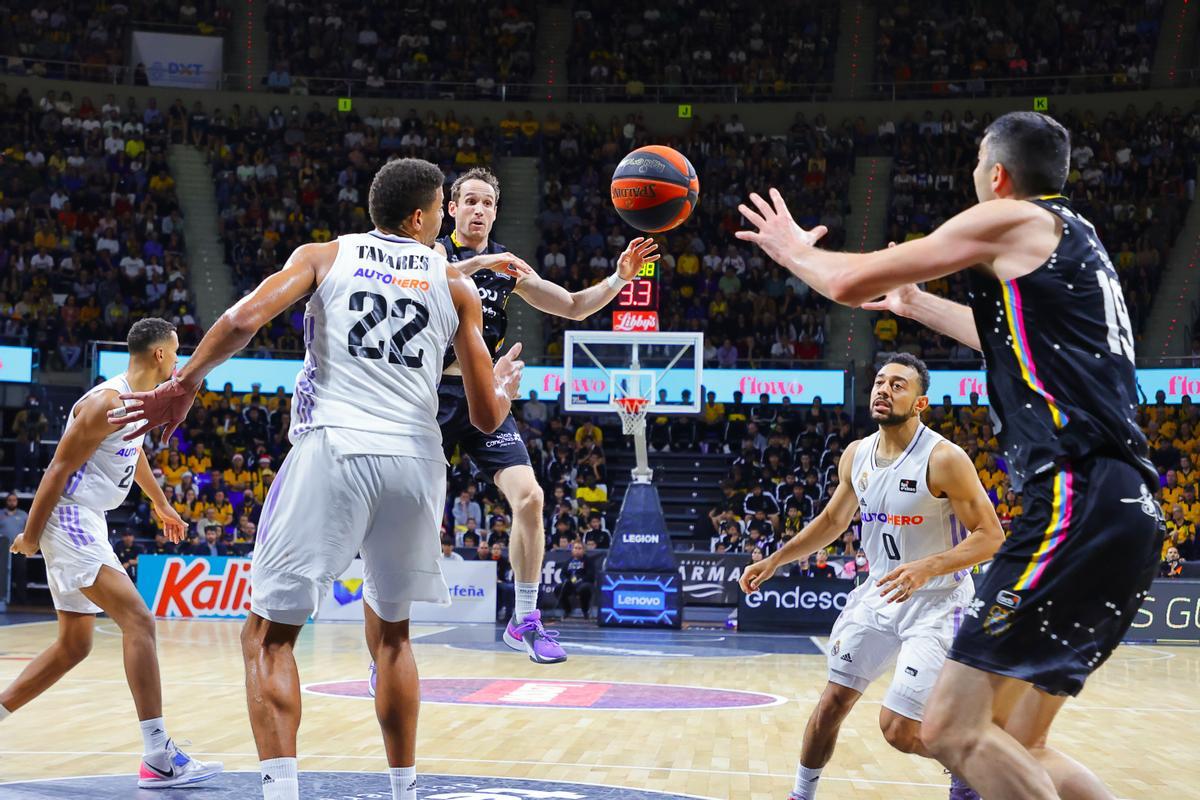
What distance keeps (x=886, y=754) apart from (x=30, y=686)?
4.98 m

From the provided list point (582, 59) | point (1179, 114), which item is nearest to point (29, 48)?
point (582, 59)

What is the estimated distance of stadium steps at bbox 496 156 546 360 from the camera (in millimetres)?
26062

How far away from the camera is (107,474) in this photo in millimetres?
6578

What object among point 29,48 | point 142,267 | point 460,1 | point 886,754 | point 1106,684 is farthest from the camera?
point 460,1

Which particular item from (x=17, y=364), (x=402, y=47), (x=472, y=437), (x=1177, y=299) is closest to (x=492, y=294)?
(x=472, y=437)

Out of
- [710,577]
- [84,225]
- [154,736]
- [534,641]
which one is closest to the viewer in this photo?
[154,736]

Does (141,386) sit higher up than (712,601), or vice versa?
(141,386)

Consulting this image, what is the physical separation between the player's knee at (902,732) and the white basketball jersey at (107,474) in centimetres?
399

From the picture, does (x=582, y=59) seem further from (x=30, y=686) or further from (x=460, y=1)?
(x=30, y=686)

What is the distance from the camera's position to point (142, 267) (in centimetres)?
2444

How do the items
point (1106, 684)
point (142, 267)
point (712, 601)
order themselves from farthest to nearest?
1. point (142, 267)
2. point (712, 601)
3. point (1106, 684)

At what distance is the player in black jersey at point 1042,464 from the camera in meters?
3.46

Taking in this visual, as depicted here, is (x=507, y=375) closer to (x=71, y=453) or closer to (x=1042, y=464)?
(x=1042, y=464)

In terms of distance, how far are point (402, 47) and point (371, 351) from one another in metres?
26.8
